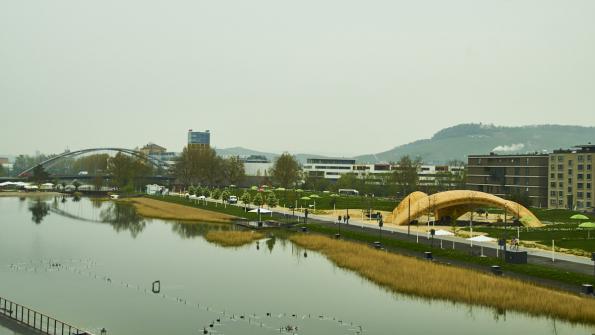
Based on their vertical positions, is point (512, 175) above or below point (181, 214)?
above

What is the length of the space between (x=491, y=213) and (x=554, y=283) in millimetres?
65986

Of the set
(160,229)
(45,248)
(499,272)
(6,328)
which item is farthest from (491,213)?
(6,328)

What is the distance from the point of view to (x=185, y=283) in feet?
154

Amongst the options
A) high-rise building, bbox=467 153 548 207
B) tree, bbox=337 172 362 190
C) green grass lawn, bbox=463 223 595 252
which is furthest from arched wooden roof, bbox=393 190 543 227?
tree, bbox=337 172 362 190

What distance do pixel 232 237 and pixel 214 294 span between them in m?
31.4

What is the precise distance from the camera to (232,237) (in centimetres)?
7475

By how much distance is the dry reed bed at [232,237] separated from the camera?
234 feet

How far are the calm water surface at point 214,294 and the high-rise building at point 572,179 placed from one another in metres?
76.3

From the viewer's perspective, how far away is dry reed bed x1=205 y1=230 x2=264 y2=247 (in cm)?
7119

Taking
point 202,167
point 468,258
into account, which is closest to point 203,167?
point 202,167

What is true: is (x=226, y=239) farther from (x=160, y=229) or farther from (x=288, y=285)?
(x=288, y=285)

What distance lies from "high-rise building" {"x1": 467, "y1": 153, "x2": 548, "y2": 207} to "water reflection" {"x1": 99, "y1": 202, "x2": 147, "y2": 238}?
7218cm

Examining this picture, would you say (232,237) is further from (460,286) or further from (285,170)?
(285,170)

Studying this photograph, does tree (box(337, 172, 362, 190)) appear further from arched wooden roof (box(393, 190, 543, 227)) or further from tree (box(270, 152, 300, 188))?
arched wooden roof (box(393, 190, 543, 227))
